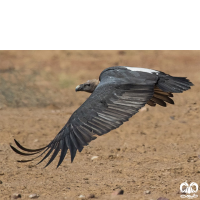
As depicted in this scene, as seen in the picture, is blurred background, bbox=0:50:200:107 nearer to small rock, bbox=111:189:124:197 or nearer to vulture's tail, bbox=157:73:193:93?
vulture's tail, bbox=157:73:193:93

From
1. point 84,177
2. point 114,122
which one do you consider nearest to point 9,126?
point 84,177

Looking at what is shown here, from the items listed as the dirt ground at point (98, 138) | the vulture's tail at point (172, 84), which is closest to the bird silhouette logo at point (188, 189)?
the dirt ground at point (98, 138)

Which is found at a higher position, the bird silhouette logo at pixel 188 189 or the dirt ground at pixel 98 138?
the dirt ground at pixel 98 138

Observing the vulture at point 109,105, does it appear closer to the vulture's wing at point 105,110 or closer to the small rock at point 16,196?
the vulture's wing at point 105,110

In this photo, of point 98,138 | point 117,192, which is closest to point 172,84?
point 117,192

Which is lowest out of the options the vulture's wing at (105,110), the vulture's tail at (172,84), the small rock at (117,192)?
the small rock at (117,192)

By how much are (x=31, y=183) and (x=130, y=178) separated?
122cm

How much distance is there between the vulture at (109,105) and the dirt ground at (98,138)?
0.88m

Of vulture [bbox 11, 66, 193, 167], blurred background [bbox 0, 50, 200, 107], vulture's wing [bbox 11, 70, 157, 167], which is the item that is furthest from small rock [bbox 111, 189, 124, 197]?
blurred background [bbox 0, 50, 200, 107]

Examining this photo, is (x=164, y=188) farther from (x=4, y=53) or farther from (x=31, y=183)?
(x=4, y=53)

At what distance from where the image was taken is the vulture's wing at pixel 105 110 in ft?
16.8

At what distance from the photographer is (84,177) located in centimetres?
652

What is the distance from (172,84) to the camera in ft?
20.7

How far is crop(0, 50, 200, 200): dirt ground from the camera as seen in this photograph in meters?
6.22
